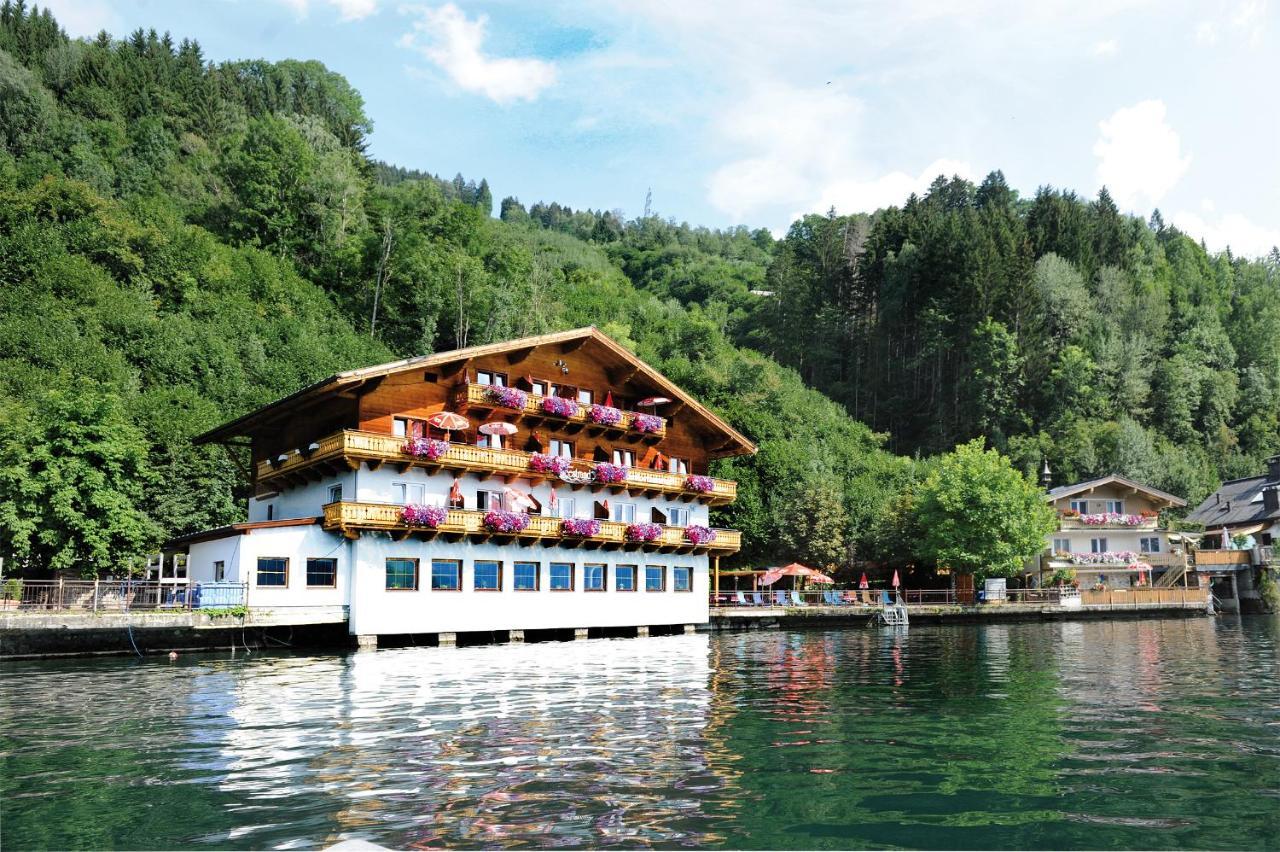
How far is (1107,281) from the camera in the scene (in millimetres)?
99688

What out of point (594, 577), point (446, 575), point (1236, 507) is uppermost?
point (1236, 507)

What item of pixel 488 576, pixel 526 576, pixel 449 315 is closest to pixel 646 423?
pixel 526 576

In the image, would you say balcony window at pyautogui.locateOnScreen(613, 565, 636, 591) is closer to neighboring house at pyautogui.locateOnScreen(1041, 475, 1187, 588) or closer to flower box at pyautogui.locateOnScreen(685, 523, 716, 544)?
flower box at pyautogui.locateOnScreen(685, 523, 716, 544)

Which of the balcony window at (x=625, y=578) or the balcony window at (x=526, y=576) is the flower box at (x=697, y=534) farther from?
the balcony window at (x=526, y=576)

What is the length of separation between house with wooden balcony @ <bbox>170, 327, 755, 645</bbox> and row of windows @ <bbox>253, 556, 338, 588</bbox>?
5 centimetres

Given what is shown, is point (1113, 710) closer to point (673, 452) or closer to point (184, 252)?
A: point (673, 452)

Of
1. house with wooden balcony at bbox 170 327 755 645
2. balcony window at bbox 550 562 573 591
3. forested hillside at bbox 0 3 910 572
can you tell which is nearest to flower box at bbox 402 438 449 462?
house with wooden balcony at bbox 170 327 755 645

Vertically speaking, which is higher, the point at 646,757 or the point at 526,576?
the point at 526,576

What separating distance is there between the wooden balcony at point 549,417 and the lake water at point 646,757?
1589cm

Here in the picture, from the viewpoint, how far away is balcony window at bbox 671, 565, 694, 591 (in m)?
47.7

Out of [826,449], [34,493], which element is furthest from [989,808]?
[826,449]

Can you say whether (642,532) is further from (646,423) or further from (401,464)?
(401,464)

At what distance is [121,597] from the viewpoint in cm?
3669

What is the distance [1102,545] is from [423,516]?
5296 cm
